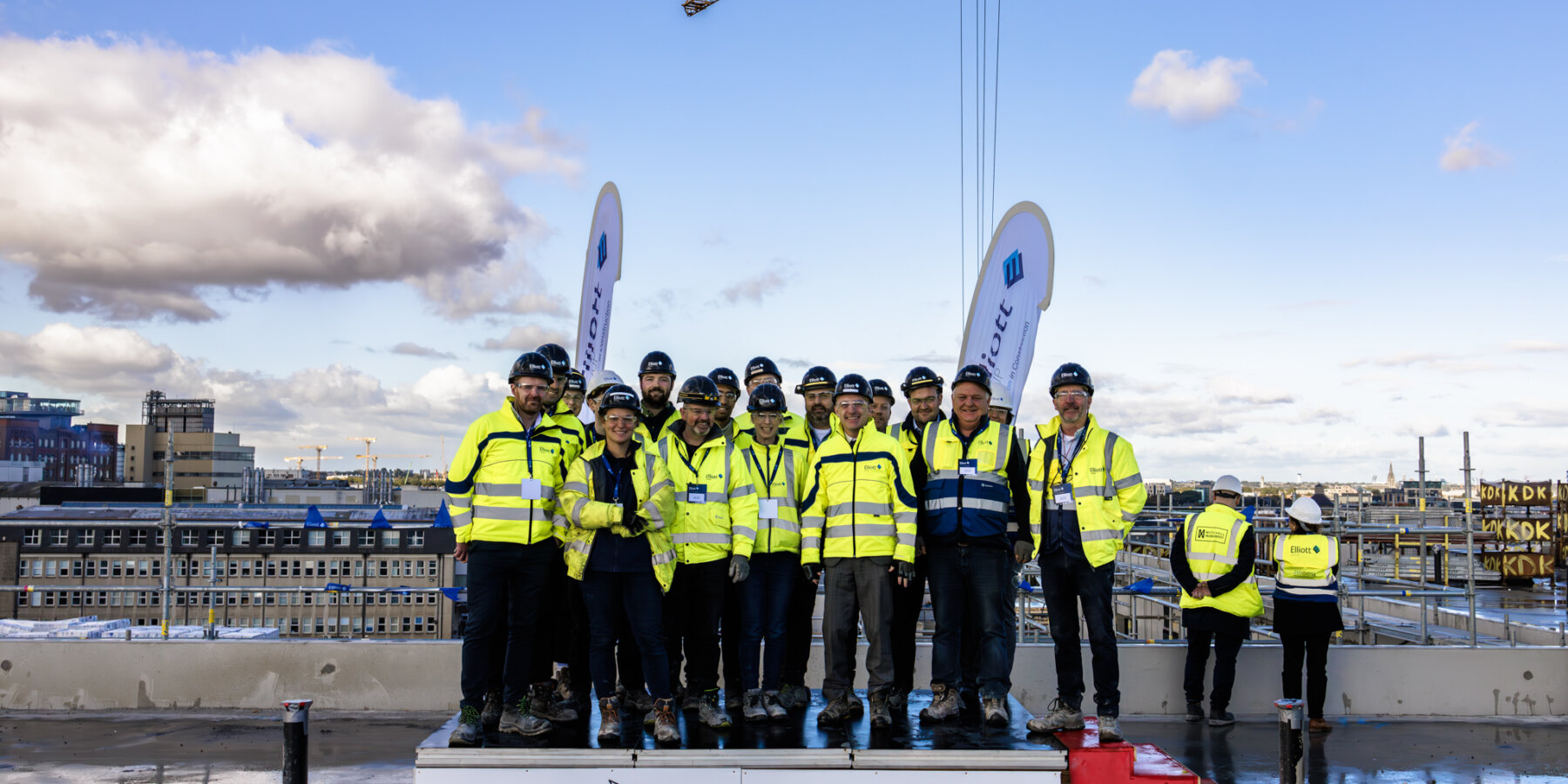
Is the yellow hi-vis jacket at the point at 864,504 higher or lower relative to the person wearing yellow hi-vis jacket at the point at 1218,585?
higher

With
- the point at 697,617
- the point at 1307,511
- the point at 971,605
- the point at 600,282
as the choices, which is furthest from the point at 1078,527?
→ the point at 600,282

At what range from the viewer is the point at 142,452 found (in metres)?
122

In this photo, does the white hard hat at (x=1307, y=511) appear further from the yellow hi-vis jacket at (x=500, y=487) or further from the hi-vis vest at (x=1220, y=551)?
the yellow hi-vis jacket at (x=500, y=487)

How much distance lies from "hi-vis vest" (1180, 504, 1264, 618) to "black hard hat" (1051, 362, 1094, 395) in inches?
90.9

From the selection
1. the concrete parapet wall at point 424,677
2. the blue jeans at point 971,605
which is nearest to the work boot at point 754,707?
the blue jeans at point 971,605

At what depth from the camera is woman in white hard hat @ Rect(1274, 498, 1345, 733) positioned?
7.87 metres

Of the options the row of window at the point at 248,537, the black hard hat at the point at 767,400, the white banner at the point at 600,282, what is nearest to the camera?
the black hard hat at the point at 767,400

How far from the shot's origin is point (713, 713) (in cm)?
580

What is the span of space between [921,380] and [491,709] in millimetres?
3254

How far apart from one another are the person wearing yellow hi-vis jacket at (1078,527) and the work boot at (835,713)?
1.06 m

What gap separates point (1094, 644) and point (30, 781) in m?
6.68

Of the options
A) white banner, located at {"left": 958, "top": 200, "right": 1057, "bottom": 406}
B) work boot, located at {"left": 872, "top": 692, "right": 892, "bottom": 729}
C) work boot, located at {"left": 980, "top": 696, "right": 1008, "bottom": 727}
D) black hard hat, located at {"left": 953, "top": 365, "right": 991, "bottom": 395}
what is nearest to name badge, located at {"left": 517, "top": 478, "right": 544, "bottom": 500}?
work boot, located at {"left": 872, "top": 692, "right": 892, "bottom": 729}

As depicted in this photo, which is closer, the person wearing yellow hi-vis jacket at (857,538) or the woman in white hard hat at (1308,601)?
the person wearing yellow hi-vis jacket at (857,538)

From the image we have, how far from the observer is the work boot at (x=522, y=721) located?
18.1 ft
